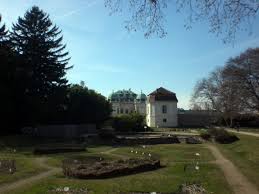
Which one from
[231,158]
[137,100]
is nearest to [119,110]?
[137,100]

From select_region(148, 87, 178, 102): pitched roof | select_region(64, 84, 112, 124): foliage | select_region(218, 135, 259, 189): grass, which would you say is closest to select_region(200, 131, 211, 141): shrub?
select_region(218, 135, 259, 189): grass

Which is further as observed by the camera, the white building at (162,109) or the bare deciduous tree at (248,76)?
the white building at (162,109)

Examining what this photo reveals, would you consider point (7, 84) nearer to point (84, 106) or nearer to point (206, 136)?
point (84, 106)

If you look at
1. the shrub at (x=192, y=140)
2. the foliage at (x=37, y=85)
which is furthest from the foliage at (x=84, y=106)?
the shrub at (x=192, y=140)

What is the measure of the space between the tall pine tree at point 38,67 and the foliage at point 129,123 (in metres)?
10.7

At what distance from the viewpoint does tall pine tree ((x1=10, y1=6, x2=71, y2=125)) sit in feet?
190

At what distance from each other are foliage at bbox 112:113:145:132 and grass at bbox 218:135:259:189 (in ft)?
74.0

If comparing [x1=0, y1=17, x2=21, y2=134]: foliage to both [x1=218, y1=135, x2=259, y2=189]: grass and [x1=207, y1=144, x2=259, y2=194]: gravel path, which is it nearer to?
[x1=218, y1=135, x2=259, y2=189]: grass

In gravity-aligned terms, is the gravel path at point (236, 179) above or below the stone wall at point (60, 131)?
below

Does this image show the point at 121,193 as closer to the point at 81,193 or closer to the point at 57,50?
the point at 81,193

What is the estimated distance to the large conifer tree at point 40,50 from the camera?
208 feet

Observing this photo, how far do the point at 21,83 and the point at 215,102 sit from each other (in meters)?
41.0

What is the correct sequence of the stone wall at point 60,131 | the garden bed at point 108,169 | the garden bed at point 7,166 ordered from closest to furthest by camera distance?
the garden bed at point 108,169
the garden bed at point 7,166
the stone wall at point 60,131

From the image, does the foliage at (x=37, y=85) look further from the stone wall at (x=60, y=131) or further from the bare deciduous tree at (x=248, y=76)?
the bare deciduous tree at (x=248, y=76)
